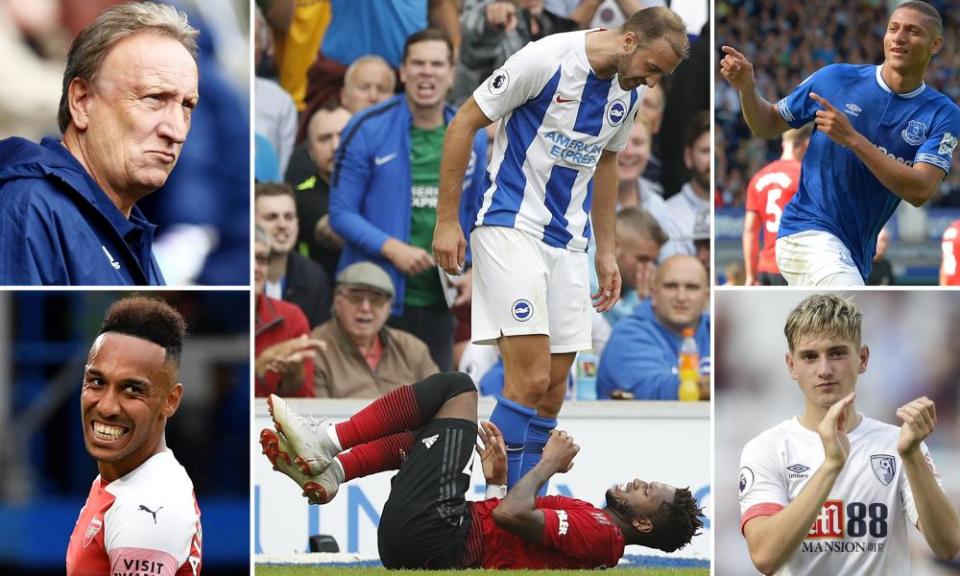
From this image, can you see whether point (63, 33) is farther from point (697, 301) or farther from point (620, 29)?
point (697, 301)

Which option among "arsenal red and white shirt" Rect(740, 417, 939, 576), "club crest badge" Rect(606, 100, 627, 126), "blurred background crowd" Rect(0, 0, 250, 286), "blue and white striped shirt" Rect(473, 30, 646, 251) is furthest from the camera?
"blurred background crowd" Rect(0, 0, 250, 286)

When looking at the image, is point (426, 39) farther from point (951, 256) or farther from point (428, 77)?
point (951, 256)

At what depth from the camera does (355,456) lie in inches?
243

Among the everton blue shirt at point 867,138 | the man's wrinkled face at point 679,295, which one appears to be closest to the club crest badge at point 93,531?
the everton blue shirt at point 867,138

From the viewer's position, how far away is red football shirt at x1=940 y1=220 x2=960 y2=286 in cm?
1139

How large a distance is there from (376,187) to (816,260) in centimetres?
376

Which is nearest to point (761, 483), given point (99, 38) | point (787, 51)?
point (99, 38)

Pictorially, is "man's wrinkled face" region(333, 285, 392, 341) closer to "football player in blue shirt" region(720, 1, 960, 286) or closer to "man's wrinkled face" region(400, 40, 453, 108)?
"man's wrinkled face" region(400, 40, 453, 108)

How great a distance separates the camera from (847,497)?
5.41m

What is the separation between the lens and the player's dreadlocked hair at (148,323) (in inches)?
195

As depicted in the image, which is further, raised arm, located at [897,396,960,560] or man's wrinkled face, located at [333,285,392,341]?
man's wrinkled face, located at [333,285,392,341]

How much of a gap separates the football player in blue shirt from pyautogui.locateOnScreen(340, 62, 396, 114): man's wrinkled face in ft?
12.3

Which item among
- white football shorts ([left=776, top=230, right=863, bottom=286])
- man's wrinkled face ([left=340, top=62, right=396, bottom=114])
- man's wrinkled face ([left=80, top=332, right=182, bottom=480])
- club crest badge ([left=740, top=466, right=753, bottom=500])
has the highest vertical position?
man's wrinkled face ([left=340, top=62, right=396, bottom=114])

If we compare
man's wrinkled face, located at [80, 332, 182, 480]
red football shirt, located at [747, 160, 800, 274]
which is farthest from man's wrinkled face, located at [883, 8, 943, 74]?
man's wrinkled face, located at [80, 332, 182, 480]
